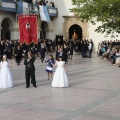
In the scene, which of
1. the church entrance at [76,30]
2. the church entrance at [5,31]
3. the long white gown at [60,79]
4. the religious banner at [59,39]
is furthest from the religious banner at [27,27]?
the church entrance at [76,30]

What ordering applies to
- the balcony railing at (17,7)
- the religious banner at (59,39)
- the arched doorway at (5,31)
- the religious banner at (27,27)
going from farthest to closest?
the religious banner at (59,39)
the arched doorway at (5,31)
the balcony railing at (17,7)
the religious banner at (27,27)

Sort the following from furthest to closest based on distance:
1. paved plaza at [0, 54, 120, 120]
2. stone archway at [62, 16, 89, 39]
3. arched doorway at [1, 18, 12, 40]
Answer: stone archway at [62, 16, 89, 39] → arched doorway at [1, 18, 12, 40] → paved plaza at [0, 54, 120, 120]

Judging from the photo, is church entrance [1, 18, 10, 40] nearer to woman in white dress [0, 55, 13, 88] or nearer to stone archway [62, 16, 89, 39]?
stone archway [62, 16, 89, 39]

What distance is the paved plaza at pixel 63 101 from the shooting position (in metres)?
9.23

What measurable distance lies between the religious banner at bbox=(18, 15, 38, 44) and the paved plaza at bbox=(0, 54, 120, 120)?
8241mm

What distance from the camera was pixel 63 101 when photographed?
1108 cm

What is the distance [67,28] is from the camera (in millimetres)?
41688

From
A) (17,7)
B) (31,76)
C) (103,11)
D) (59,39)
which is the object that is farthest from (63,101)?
(59,39)

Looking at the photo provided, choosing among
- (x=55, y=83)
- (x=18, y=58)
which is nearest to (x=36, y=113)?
(x=55, y=83)

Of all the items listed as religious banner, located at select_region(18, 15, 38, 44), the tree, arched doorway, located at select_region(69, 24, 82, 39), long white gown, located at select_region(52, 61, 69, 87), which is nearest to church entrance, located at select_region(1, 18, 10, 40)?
arched doorway, located at select_region(69, 24, 82, 39)

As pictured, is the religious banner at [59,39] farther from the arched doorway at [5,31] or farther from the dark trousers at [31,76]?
the dark trousers at [31,76]

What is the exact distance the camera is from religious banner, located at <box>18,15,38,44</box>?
77.1 ft

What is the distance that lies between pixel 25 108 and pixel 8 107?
1.81 ft

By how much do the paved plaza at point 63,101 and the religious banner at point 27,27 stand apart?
824 centimetres
